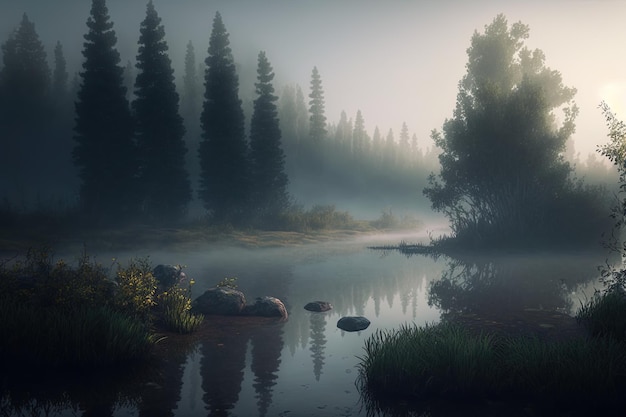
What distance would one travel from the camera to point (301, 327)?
13586 mm

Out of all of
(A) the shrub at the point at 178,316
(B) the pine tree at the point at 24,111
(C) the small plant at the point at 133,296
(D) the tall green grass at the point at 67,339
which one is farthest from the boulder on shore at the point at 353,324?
(B) the pine tree at the point at 24,111

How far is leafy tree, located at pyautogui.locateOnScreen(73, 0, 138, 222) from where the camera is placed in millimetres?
41281

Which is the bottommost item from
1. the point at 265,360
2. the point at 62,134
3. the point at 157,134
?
the point at 265,360

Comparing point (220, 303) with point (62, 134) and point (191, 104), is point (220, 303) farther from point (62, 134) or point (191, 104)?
point (191, 104)

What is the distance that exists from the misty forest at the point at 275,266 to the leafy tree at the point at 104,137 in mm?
175

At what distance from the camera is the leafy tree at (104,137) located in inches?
1625

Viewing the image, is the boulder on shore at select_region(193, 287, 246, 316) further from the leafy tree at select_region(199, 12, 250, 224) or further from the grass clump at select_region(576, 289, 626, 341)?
the leafy tree at select_region(199, 12, 250, 224)

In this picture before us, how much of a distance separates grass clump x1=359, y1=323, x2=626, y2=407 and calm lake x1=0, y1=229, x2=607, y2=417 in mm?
535

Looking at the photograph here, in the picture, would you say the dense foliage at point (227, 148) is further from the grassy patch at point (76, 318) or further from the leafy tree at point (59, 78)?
the grassy patch at point (76, 318)

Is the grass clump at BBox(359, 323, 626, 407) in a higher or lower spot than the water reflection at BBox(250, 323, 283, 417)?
higher

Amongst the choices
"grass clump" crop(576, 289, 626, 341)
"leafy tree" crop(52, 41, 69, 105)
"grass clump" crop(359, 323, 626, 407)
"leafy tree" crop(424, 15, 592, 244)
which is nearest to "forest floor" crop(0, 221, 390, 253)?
"leafy tree" crop(424, 15, 592, 244)

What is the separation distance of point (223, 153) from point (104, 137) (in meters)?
11.1

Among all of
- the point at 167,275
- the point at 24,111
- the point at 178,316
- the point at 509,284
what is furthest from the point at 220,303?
the point at 24,111

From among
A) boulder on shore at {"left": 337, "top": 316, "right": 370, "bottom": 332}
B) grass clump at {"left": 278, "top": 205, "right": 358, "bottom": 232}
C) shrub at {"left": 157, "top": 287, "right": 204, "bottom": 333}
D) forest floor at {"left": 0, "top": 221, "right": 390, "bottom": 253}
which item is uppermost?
grass clump at {"left": 278, "top": 205, "right": 358, "bottom": 232}
